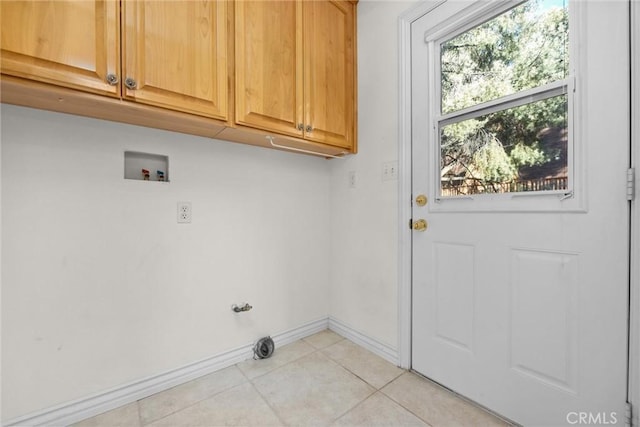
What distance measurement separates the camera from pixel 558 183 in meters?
1.09

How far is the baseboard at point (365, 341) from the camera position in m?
1.72

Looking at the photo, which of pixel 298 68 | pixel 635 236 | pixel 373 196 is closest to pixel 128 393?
pixel 373 196

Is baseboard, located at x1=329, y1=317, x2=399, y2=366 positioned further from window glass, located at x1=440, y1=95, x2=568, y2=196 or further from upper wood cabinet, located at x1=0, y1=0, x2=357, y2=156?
upper wood cabinet, located at x1=0, y1=0, x2=357, y2=156

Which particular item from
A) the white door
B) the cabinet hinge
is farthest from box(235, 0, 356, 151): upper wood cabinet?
the cabinet hinge

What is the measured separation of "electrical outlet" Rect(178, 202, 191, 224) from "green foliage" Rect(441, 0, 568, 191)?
150cm

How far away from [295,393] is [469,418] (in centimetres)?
87

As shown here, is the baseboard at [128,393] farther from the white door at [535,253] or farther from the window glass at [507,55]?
the window glass at [507,55]

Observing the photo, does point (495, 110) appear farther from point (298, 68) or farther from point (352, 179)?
point (298, 68)

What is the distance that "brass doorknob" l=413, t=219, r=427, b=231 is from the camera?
154 centimetres

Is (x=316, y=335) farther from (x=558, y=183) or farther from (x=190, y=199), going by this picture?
(x=558, y=183)

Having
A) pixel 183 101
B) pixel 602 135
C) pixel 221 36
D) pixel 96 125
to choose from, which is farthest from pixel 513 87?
pixel 96 125

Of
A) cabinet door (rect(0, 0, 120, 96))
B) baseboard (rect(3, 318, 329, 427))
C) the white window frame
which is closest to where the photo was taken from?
cabinet door (rect(0, 0, 120, 96))

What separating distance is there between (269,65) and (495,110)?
122cm

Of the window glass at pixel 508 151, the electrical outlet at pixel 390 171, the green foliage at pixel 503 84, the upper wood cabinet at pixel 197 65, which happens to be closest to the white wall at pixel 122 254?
the upper wood cabinet at pixel 197 65
